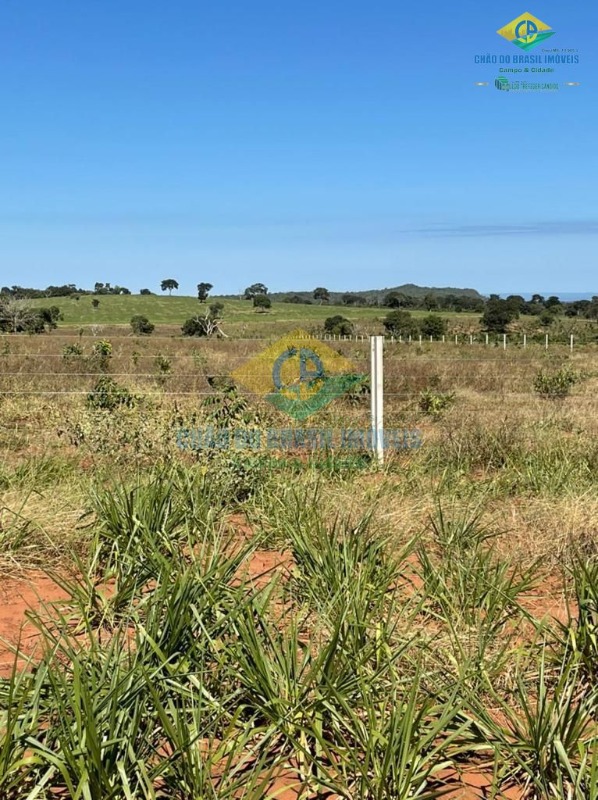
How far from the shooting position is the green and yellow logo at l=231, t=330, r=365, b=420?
977cm

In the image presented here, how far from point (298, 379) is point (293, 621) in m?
8.14

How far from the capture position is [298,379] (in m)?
10.8

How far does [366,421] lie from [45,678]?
621 cm

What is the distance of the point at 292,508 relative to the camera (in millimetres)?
4477

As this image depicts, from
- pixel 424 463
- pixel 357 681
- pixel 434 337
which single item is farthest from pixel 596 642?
pixel 434 337

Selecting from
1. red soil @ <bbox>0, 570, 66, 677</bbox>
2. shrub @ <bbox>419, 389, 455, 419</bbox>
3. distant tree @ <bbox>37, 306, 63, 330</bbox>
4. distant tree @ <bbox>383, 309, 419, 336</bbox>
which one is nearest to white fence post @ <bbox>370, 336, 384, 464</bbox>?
shrub @ <bbox>419, 389, 455, 419</bbox>

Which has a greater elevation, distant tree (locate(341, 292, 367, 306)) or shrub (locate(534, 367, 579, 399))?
distant tree (locate(341, 292, 367, 306))

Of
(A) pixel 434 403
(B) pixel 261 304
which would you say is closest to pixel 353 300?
(B) pixel 261 304

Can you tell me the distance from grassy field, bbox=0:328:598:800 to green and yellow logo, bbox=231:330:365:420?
10.5 ft

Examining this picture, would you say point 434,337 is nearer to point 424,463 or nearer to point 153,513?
point 424,463

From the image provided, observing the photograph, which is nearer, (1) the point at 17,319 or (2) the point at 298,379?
(2) the point at 298,379

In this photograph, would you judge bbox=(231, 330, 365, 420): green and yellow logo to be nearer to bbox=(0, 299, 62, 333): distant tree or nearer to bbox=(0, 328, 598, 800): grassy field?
bbox=(0, 328, 598, 800): grassy field

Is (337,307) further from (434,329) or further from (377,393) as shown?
(377,393)

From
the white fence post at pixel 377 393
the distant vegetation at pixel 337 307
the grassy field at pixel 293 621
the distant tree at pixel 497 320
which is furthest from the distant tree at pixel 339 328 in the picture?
the grassy field at pixel 293 621
